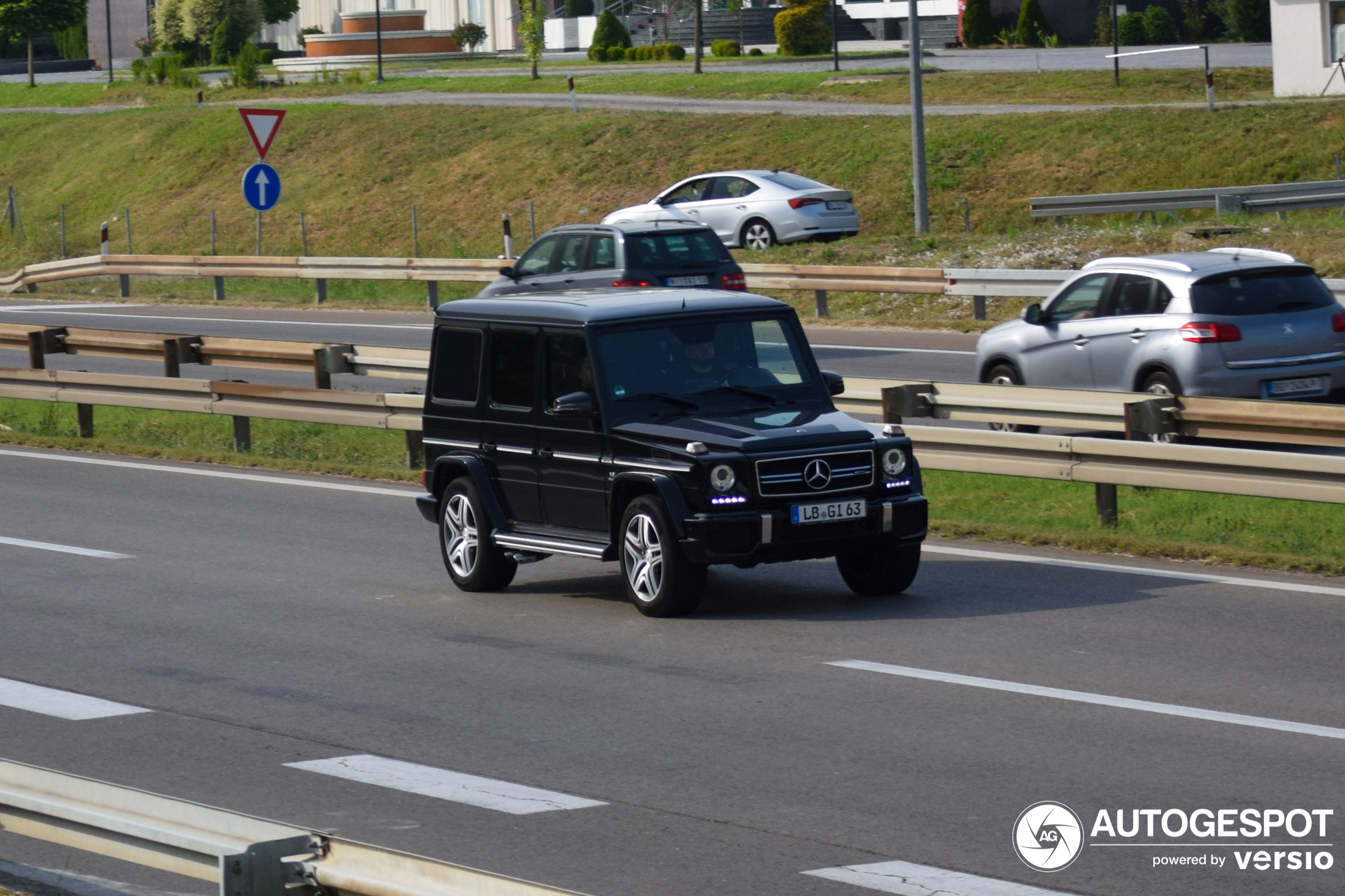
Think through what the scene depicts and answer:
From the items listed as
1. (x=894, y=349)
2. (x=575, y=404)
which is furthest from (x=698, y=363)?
(x=894, y=349)

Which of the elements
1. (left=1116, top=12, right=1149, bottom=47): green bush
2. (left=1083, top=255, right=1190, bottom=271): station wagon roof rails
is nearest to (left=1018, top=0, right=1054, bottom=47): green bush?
(left=1116, top=12, right=1149, bottom=47): green bush

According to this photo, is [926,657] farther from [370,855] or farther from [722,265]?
[722,265]

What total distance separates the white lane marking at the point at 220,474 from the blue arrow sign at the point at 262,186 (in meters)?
12.4

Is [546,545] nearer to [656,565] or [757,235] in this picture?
[656,565]

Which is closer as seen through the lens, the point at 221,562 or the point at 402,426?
the point at 221,562

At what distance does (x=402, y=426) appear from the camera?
1617 cm

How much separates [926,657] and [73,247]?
47.7 metres

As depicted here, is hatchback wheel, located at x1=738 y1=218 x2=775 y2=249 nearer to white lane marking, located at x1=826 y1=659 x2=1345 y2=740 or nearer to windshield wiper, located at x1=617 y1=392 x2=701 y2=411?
windshield wiper, located at x1=617 y1=392 x2=701 y2=411

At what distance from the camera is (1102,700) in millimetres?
8078

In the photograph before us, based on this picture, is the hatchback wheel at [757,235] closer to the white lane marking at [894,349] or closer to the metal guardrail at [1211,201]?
the metal guardrail at [1211,201]

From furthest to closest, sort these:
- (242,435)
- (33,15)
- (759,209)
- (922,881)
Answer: (33,15) → (759,209) → (242,435) → (922,881)

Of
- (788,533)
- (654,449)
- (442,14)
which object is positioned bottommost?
(788,533)

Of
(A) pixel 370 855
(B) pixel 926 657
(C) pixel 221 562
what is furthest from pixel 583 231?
(A) pixel 370 855

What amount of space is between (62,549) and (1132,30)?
56.3 metres
